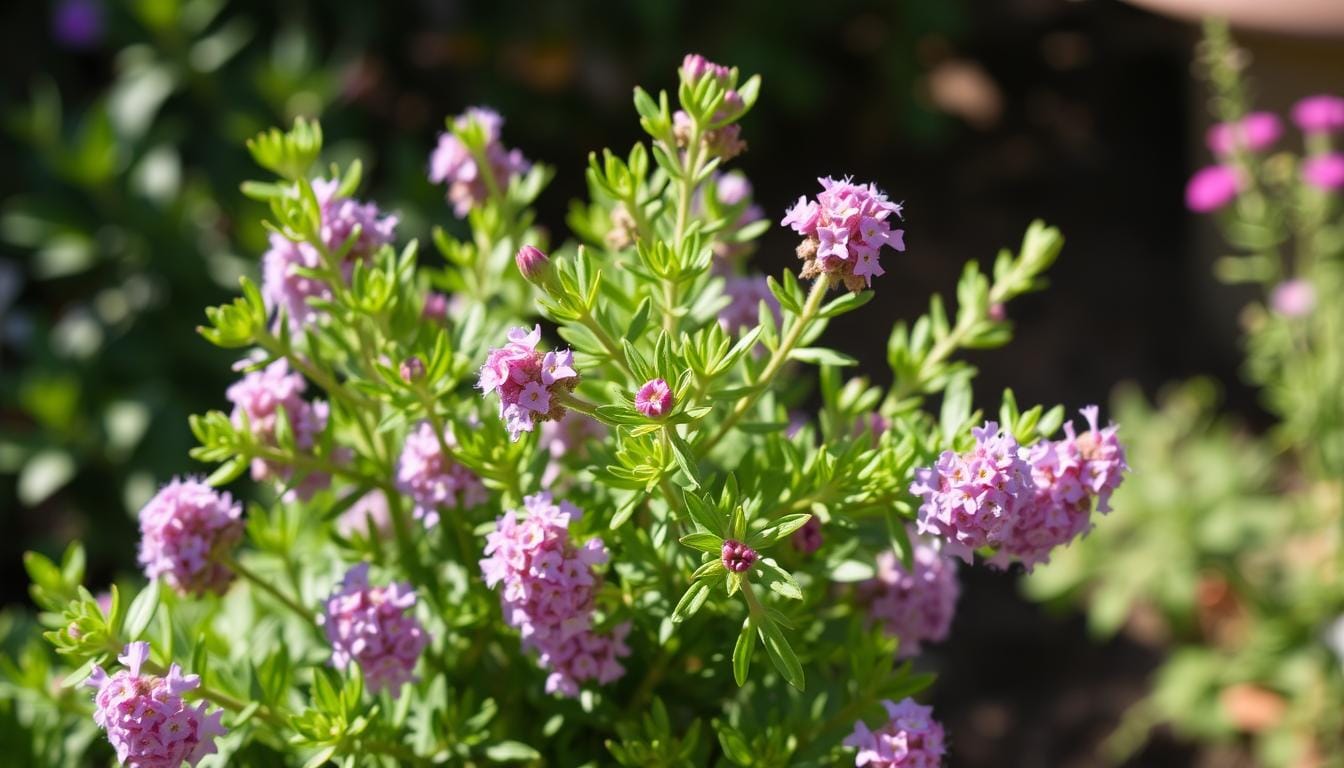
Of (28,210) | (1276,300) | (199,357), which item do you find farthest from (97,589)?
(1276,300)

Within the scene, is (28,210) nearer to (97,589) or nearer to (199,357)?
(199,357)

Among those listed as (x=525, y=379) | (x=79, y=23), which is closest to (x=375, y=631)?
(x=525, y=379)

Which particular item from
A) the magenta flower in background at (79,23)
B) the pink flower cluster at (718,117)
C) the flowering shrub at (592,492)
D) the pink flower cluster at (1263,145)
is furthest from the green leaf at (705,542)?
the magenta flower in background at (79,23)

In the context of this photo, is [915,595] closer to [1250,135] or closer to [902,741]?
[902,741]

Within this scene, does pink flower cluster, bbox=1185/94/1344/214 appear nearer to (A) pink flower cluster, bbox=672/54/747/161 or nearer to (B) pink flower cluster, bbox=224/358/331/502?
(A) pink flower cluster, bbox=672/54/747/161

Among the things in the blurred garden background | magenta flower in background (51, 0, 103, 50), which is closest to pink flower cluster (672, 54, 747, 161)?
the blurred garden background

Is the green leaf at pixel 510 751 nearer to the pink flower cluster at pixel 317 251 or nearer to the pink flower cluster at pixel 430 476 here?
the pink flower cluster at pixel 430 476
